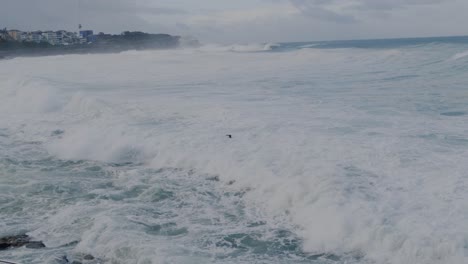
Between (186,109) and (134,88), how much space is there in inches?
326

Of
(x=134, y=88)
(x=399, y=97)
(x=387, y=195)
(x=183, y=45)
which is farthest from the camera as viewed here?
(x=183, y=45)

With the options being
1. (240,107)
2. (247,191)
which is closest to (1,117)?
(240,107)

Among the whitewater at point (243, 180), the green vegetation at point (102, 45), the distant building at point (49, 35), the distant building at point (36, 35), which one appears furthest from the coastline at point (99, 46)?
the whitewater at point (243, 180)

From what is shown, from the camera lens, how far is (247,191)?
9.54 m

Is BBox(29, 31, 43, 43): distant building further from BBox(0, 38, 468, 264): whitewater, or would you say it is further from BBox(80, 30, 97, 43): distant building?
BBox(0, 38, 468, 264): whitewater

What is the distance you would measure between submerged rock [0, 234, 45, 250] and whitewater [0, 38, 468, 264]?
0.15 meters

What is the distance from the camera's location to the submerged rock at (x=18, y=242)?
7188mm

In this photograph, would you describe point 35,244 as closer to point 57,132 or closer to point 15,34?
point 57,132

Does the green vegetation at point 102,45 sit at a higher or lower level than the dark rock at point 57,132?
higher

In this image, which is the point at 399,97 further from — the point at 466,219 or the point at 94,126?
the point at 466,219

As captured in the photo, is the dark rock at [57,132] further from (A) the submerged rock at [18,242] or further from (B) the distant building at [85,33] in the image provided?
(B) the distant building at [85,33]

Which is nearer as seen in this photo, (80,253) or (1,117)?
(80,253)

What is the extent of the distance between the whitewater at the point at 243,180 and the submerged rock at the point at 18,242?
0.15 m

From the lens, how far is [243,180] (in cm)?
998
